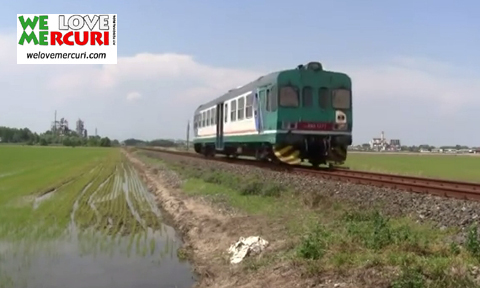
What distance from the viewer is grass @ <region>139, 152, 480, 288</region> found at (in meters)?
5.36

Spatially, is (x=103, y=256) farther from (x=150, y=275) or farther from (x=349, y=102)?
(x=349, y=102)

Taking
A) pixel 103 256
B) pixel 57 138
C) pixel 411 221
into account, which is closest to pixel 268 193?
pixel 103 256

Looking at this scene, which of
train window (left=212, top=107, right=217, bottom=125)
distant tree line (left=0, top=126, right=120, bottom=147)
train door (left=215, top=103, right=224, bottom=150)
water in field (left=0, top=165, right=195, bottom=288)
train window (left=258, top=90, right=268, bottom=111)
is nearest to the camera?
water in field (left=0, top=165, right=195, bottom=288)

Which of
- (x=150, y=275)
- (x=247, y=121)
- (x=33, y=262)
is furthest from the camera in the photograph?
(x=247, y=121)

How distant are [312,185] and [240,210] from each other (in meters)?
2.02

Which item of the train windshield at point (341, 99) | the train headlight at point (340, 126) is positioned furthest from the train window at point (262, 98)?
the train headlight at point (340, 126)

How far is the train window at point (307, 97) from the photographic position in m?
17.8

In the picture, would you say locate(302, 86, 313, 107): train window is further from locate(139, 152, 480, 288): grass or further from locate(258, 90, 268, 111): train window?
locate(139, 152, 480, 288): grass

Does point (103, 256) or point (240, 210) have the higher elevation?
point (240, 210)

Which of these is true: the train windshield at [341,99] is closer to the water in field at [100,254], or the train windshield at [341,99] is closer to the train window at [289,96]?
the train window at [289,96]

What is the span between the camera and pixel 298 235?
8.41 meters

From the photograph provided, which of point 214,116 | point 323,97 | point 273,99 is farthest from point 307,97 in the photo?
point 214,116

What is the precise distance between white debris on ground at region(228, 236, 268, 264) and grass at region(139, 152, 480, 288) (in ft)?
1.29

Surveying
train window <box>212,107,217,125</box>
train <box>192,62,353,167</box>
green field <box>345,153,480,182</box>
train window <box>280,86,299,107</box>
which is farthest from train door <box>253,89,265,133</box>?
train window <box>212,107,217,125</box>
